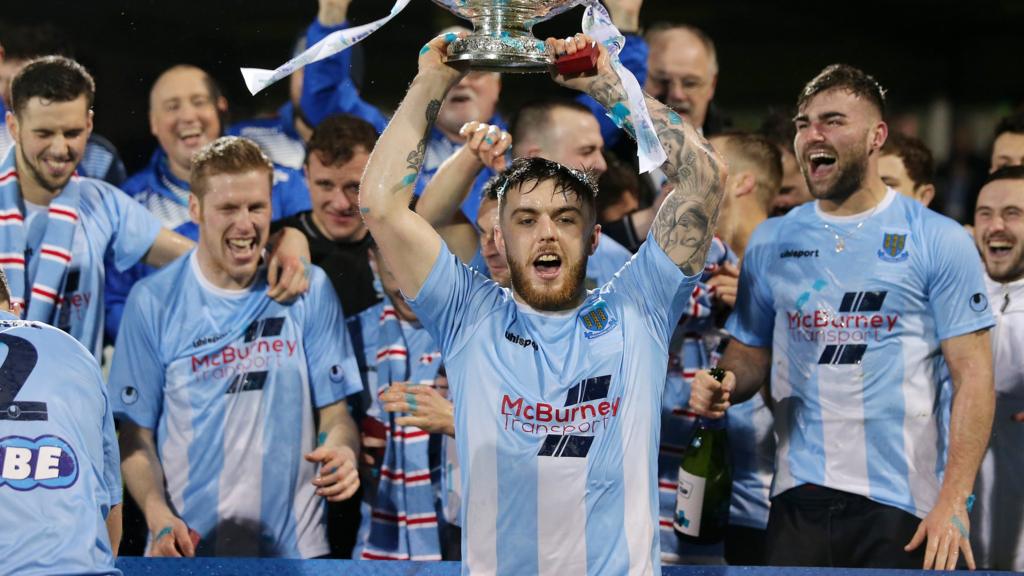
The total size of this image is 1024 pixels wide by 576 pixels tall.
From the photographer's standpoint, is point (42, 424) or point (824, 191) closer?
point (42, 424)

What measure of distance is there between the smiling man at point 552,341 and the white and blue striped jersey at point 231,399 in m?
1.19

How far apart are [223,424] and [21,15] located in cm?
193

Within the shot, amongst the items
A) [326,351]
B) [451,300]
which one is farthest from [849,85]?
[326,351]

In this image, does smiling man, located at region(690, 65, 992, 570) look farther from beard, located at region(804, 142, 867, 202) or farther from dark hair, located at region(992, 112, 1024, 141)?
dark hair, located at region(992, 112, 1024, 141)

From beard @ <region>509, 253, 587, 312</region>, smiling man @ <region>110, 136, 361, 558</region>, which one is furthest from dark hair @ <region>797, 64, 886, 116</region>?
smiling man @ <region>110, 136, 361, 558</region>

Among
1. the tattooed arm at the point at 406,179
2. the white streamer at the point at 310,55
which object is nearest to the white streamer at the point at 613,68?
the white streamer at the point at 310,55

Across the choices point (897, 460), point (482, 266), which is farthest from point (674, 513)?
point (482, 266)

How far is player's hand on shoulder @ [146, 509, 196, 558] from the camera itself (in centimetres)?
354

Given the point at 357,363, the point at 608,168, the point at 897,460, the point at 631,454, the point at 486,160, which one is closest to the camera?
the point at 631,454

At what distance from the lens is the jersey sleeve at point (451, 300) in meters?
2.75

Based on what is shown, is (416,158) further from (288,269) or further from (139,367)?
Answer: (139,367)

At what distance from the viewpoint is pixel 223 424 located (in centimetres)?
385

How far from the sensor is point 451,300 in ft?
9.11

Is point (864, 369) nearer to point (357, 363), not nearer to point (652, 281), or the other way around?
point (652, 281)
